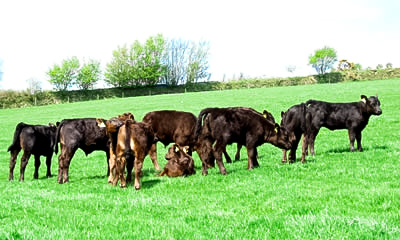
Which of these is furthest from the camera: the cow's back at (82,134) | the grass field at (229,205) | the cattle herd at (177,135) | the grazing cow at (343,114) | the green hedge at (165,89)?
the green hedge at (165,89)

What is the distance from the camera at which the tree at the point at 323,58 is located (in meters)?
140

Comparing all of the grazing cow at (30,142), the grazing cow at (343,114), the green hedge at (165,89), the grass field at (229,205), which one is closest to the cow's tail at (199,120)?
the grass field at (229,205)

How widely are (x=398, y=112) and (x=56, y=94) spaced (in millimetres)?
68385

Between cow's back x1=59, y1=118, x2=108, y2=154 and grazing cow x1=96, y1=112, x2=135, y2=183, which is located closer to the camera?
grazing cow x1=96, y1=112, x2=135, y2=183

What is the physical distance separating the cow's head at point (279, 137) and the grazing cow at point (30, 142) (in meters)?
6.65

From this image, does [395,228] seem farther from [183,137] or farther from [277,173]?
[183,137]

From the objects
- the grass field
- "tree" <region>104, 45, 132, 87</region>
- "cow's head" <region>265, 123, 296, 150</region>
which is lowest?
the grass field

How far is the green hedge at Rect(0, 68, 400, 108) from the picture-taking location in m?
78.7

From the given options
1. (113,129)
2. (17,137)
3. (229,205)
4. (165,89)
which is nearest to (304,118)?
(113,129)

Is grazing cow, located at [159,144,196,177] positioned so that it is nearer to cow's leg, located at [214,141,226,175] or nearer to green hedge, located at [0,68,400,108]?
cow's leg, located at [214,141,226,175]

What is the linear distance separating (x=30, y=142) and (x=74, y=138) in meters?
1.96

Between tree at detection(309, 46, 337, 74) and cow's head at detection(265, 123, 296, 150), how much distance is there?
433ft

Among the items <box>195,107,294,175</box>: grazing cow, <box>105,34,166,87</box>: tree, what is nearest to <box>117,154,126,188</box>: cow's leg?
<box>195,107,294,175</box>: grazing cow

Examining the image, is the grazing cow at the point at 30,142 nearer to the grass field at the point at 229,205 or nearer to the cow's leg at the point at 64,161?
the grass field at the point at 229,205
